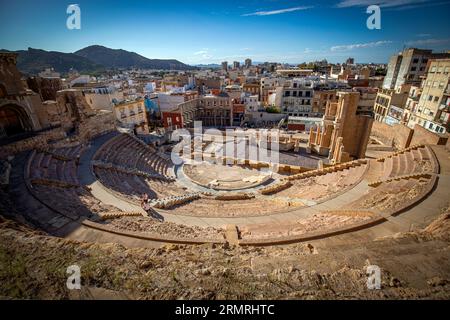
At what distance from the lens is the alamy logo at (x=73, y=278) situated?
378 centimetres

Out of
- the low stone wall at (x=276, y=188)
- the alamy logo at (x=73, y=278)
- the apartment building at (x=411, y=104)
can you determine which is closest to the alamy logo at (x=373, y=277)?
the alamy logo at (x=73, y=278)

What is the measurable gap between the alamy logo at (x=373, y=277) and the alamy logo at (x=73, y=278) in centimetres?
528

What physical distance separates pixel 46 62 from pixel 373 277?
498 ft

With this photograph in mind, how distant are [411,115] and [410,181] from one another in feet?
105

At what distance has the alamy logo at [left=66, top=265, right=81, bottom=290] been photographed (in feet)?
12.4

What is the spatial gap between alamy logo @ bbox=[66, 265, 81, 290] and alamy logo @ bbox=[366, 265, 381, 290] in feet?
17.3

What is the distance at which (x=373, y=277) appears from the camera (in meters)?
3.94

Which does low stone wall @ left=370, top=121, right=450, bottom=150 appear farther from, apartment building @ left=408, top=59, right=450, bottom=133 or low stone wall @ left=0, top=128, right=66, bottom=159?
low stone wall @ left=0, top=128, right=66, bottom=159

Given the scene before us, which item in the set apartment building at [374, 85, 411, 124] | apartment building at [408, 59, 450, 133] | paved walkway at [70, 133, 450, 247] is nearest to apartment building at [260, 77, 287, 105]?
apartment building at [374, 85, 411, 124]

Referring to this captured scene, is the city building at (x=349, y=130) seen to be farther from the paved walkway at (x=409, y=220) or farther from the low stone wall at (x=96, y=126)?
the low stone wall at (x=96, y=126)

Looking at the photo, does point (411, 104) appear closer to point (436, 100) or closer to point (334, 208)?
point (436, 100)

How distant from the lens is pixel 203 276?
4.13 metres
